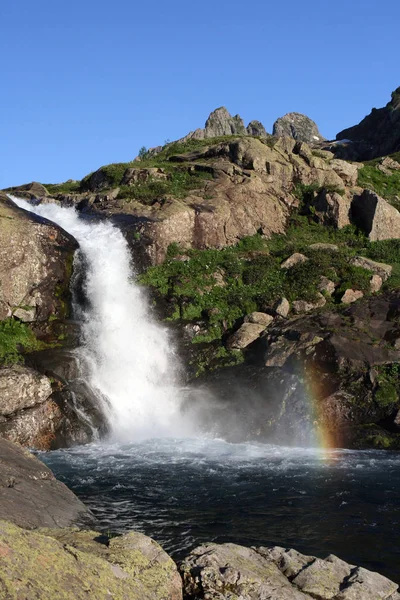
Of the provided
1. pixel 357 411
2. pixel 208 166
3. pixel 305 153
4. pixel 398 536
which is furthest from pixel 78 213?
pixel 398 536

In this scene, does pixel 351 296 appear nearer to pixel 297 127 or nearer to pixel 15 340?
pixel 15 340

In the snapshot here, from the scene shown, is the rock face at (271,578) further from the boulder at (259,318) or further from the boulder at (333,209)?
the boulder at (333,209)

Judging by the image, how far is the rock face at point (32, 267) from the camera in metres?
31.4

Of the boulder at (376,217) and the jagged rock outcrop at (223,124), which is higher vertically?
the jagged rock outcrop at (223,124)

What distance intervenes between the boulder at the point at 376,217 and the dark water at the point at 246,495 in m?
24.2

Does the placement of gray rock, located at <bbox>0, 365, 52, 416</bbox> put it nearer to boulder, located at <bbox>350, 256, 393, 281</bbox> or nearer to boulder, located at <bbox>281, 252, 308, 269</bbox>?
boulder, located at <bbox>281, 252, 308, 269</bbox>

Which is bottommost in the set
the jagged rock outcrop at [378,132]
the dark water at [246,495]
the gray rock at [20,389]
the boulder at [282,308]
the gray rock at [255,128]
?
the dark water at [246,495]

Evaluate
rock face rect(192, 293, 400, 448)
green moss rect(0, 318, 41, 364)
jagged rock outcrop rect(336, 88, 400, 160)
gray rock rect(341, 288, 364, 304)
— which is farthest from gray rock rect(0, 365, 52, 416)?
jagged rock outcrop rect(336, 88, 400, 160)

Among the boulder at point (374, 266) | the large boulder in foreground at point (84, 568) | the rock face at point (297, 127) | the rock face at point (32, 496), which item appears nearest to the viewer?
the large boulder in foreground at point (84, 568)

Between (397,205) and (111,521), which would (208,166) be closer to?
(397,205)

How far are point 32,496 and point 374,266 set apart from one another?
28954 mm

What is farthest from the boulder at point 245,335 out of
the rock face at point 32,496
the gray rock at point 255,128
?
the gray rock at point 255,128

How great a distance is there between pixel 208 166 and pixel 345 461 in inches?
1189

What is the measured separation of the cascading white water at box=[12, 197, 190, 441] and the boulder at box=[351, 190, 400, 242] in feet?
62.5
